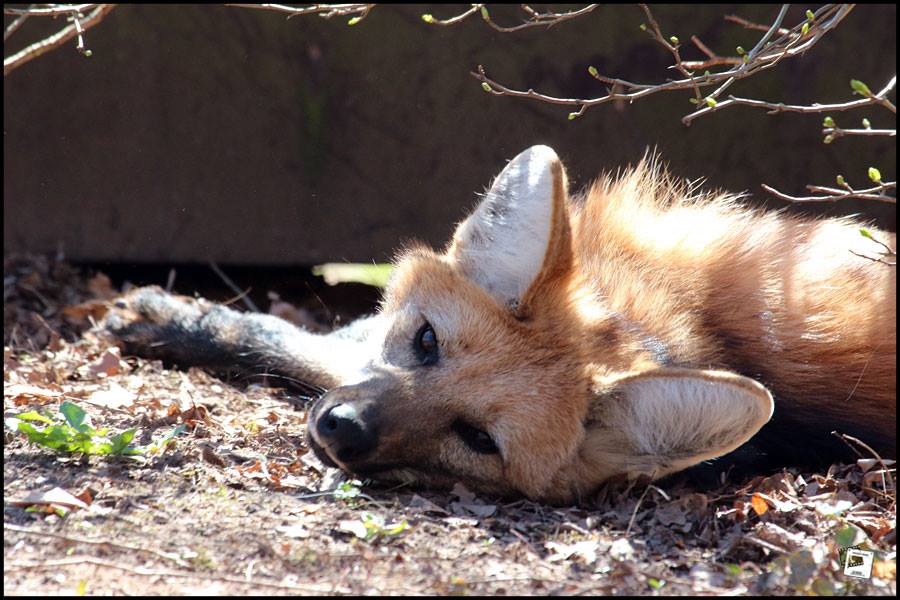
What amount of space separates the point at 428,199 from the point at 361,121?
0.64 m

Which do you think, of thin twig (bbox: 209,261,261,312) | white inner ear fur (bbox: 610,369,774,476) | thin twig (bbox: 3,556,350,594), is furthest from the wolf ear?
thin twig (bbox: 209,261,261,312)

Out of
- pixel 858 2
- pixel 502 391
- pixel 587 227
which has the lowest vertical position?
pixel 502 391

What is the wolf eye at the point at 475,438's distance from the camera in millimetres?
2736

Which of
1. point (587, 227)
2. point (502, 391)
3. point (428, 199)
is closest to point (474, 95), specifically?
point (428, 199)

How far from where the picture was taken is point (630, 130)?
5512mm

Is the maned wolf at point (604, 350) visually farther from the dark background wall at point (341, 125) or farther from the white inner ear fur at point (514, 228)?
the dark background wall at point (341, 125)

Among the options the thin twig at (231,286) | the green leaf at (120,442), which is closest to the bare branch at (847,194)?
the green leaf at (120,442)

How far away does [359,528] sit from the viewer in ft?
7.86

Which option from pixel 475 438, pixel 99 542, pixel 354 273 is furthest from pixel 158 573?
pixel 354 273

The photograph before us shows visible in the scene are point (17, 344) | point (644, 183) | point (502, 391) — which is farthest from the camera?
point (17, 344)

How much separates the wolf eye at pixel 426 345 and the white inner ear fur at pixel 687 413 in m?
0.61

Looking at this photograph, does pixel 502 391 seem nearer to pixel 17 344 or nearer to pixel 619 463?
pixel 619 463

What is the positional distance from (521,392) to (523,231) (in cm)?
55

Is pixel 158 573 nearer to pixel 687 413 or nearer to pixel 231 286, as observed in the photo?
pixel 687 413
